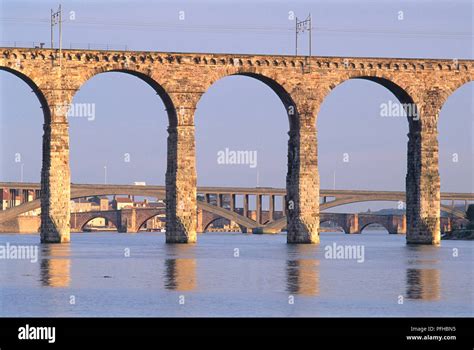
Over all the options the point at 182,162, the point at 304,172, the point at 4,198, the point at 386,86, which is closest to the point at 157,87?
the point at 182,162

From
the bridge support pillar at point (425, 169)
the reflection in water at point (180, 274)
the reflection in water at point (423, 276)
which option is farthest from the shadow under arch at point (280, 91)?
the reflection in water at point (180, 274)

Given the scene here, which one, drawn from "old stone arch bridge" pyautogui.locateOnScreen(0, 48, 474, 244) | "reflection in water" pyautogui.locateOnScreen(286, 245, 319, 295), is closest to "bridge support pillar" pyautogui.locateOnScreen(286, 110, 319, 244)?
"old stone arch bridge" pyautogui.locateOnScreen(0, 48, 474, 244)

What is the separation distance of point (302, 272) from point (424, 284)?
354 inches

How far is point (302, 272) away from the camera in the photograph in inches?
2512

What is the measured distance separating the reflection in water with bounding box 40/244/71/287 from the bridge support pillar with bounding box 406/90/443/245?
98.0 ft

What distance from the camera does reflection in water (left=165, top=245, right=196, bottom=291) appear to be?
54372 millimetres

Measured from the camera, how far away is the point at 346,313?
4338 centimetres

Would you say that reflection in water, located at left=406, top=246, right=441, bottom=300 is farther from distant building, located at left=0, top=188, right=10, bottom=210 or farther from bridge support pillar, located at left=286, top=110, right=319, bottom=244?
distant building, located at left=0, top=188, right=10, bottom=210

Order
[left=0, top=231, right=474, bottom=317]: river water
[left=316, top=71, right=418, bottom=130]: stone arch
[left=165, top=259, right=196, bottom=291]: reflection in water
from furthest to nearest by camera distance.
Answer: [left=316, top=71, right=418, bottom=130]: stone arch < [left=165, top=259, right=196, bottom=291]: reflection in water < [left=0, top=231, right=474, bottom=317]: river water
